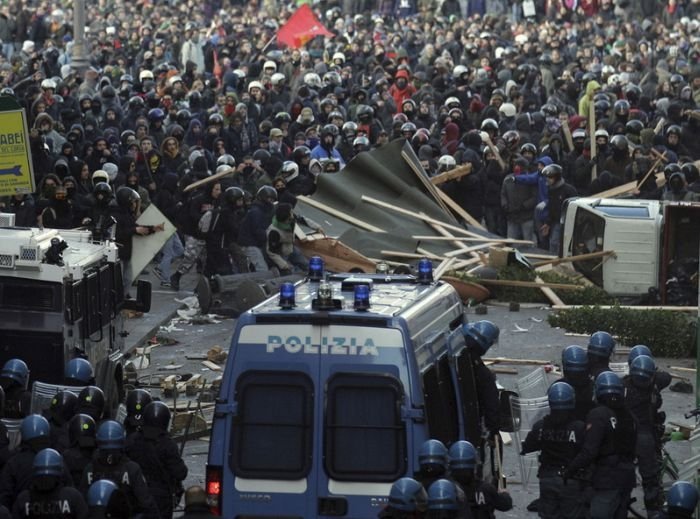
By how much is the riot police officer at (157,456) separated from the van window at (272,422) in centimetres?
115

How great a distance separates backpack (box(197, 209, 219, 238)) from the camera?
23656mm

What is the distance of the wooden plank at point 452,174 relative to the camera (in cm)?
2676

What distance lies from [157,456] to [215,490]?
1.17 meters

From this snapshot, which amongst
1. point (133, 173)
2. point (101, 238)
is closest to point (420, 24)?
point (133, 173)

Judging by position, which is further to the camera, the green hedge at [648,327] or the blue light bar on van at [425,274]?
the green hedge at [648,327]

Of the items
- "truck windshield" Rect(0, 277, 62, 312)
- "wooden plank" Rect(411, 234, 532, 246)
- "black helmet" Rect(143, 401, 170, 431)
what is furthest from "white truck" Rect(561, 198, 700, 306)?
"black helmet" Rect(143, 401, 170, 431)

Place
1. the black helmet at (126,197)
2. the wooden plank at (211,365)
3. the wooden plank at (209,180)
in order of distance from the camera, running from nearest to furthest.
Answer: the wooden plank at (211,365), the black helmet at (126,197), the wooden plank at (209,180)

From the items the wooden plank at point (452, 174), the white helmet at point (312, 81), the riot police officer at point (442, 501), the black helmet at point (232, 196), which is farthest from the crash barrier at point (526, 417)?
the white helmet at point (312, 81)

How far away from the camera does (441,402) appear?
12.2 metres

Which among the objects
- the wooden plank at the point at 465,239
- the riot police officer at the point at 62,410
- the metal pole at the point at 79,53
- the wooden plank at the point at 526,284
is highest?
the metal pole at the point at 79,53

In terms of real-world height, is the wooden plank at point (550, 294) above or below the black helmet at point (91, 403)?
below

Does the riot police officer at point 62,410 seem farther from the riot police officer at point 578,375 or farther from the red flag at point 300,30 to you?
the red flag at point 300,30

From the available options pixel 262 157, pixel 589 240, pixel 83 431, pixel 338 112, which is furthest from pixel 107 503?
pixel 338 112

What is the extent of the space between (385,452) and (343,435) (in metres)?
0.28
